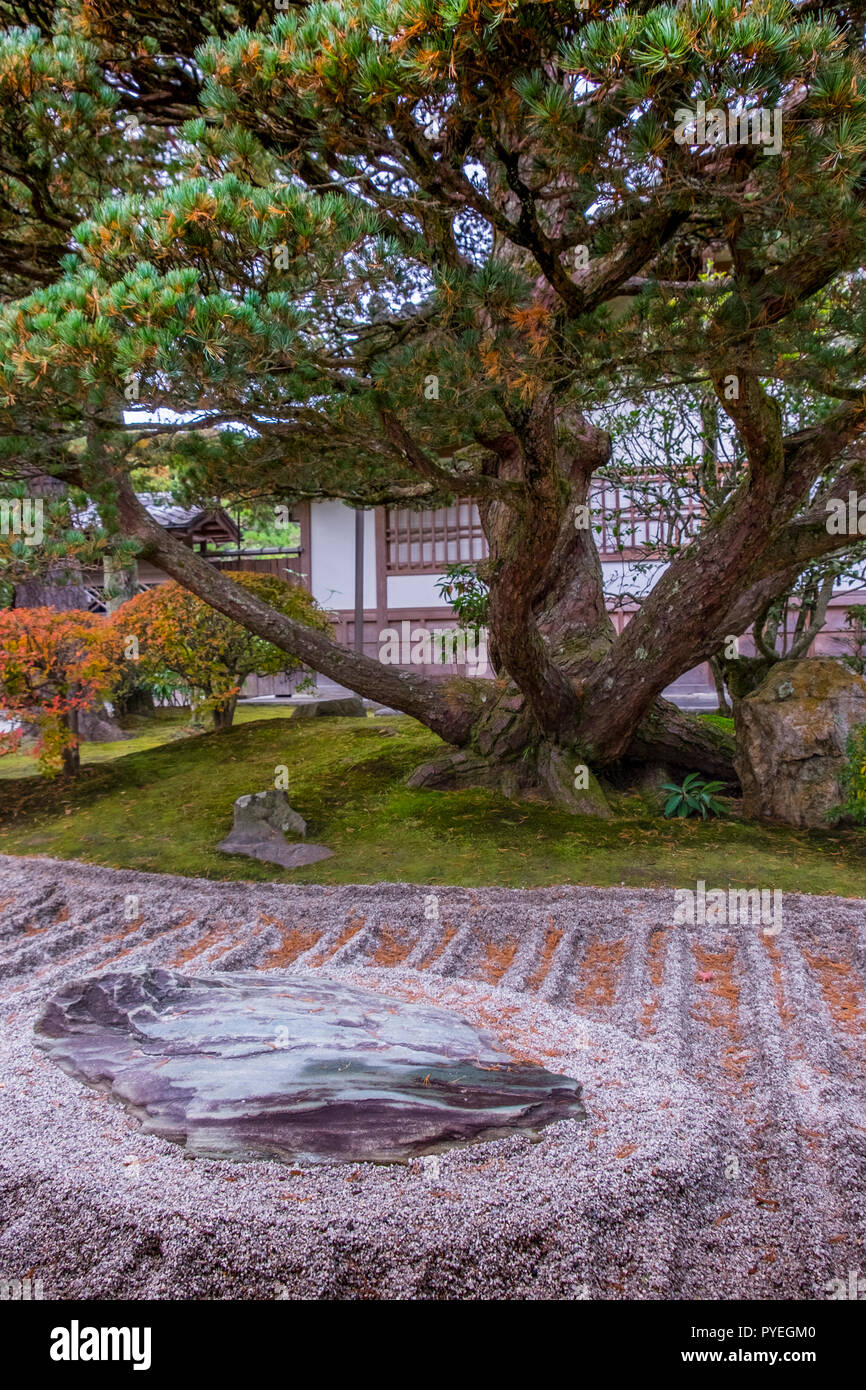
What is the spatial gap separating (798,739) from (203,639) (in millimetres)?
4871

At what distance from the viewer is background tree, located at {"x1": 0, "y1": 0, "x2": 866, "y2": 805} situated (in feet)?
7.87

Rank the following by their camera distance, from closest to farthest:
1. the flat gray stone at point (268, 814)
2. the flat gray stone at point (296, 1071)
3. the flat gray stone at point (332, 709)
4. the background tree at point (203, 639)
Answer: the flat gray stone at point (296, 1071), the flat gray stone at point (268, 814), the background tree at point (203, 639), the flat gray stone at point (332, 709)

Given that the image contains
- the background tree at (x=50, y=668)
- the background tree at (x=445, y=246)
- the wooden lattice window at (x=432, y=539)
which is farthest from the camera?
the wooden lattice window at (x=432, y=539)

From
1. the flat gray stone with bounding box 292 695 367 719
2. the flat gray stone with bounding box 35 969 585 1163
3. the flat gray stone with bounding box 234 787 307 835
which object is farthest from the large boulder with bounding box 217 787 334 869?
the flat gray stone with bounding box 292 695 367 719

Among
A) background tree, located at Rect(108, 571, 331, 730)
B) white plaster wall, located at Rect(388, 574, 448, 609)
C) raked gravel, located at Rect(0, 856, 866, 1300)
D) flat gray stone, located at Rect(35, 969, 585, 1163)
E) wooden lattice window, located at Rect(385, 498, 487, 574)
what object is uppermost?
wooden lattice window, located at Rect(385, 498, 487, 574)

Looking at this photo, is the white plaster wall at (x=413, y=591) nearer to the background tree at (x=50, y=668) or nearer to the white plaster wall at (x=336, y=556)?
the white plaster wall at (x=336, y=556)

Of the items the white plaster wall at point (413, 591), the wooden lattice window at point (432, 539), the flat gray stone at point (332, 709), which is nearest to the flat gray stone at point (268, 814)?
the flat gray stone at point (332, 709)

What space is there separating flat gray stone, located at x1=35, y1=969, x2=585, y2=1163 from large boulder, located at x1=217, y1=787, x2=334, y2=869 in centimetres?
196

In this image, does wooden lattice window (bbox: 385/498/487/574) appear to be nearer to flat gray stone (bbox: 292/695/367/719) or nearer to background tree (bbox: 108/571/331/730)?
flat gray stone (bbox: 292/695/367/719)

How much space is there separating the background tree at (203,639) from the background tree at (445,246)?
1749 millimetres

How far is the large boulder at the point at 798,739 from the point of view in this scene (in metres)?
5.20

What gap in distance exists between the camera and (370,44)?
2.42 m

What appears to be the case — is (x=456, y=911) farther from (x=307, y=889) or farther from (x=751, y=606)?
(x=751, y=606)

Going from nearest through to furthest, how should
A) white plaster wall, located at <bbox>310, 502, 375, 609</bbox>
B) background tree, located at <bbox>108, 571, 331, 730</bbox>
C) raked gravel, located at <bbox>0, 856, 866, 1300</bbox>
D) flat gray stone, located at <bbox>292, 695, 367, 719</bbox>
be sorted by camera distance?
raked gravel, located at <bbox>0, 856, 866, 1300</bbox>, background tree, located at <bbox>108, 571, 331, 730</bbox>, flat gray stone, located at <bbox>292, 695, 367, 719</bbox>, white plaster wall, located at <bbox>310, 502, 375, 609</bbox>
